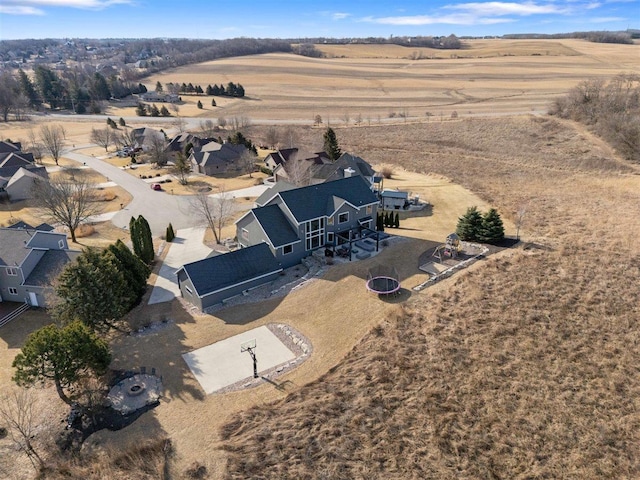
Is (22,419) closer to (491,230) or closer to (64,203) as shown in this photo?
(64,203)

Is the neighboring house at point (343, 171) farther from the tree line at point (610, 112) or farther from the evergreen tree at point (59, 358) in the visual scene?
the tree line at point (610, 112)

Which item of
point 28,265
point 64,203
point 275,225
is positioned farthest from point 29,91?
point 275,225

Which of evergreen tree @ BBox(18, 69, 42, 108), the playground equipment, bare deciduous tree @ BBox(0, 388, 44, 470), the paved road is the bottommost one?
bare deciduous tree @ BBox(0, 388, 44, 470)

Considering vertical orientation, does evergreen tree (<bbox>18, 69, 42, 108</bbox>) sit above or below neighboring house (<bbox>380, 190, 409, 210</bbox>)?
above

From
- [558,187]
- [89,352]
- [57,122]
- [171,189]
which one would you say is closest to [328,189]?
[89,352]

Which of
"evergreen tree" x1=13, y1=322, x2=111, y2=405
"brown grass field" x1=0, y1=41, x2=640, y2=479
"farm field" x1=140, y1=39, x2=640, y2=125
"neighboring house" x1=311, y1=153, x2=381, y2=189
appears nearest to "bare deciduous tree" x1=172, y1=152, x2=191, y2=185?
"neighboring house" x1=311, y1=153, x2=381, y2=189

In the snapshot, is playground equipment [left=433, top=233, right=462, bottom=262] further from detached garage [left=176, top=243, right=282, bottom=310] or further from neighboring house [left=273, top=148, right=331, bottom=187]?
neighboring house [left=273, top=148, right=331, bottom=187]

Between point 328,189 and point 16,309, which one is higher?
point 328,189

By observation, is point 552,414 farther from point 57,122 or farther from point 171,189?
point 57,122
